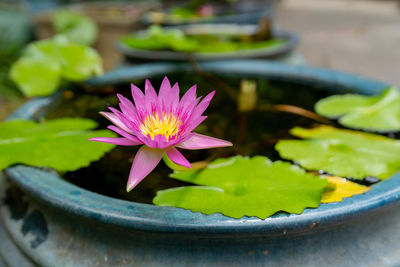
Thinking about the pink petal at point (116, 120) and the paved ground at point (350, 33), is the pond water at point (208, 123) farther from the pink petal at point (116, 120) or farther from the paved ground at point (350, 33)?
the paved ground at point (350, 33)

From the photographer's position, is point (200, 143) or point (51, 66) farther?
point (51, 66)

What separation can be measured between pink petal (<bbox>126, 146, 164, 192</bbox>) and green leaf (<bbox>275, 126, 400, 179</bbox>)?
263 mm

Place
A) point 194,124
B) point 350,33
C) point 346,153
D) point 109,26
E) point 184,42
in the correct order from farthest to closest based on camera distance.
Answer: point 350,33
point 109,26
point 184,42
point 346,153
point 194,124

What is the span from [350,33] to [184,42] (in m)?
3.29

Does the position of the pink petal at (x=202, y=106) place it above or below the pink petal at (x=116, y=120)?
above

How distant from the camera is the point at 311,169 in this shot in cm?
57

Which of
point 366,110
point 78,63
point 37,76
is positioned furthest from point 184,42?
point 366,110

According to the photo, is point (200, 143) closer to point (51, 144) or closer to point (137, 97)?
point (137, 97)

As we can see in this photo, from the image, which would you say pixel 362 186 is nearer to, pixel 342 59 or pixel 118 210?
pixel 118 210

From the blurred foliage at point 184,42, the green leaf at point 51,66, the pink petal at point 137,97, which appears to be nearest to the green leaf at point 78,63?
the green leaf at point 51,66

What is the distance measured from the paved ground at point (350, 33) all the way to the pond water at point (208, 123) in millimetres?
1752

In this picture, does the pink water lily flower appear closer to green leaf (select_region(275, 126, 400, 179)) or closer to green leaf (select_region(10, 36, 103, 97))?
green leaf (select_region(275, 126, 400, 179))

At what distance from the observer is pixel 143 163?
0.40 m

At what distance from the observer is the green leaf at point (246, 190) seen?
432 mm
